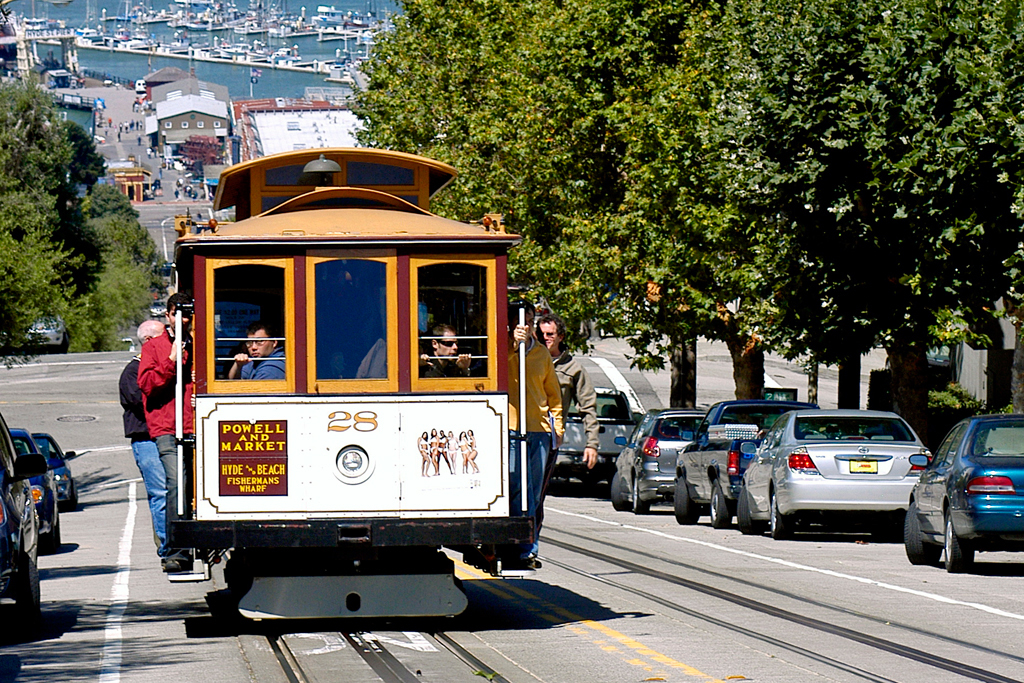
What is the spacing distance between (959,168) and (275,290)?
13.4 m

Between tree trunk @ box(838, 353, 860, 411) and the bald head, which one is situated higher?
the bald head

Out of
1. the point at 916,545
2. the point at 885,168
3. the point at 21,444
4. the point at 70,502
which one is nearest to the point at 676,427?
the point at 885,168

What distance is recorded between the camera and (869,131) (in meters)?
23.2

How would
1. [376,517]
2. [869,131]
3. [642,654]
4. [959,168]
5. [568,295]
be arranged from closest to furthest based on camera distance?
1. [642,654]
2. [376,517]
3. [959,168]
4. [869,131]
5. [568,295]

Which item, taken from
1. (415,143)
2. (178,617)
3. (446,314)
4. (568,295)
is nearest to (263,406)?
(446,314)

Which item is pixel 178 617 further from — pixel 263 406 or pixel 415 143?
pixel 415 143

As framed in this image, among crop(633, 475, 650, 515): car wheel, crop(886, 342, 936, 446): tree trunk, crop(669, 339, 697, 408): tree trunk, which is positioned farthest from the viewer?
crop(669, 339, 697, 408): tree trunk

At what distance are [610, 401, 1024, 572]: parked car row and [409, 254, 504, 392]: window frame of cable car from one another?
5907 mm

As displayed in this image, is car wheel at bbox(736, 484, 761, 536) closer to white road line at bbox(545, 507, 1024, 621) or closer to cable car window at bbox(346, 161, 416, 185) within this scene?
white road line at bbox(545, 507, 1024, 621)

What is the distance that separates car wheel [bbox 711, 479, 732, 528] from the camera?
2195 centimetres

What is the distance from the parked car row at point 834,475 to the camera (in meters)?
15.1

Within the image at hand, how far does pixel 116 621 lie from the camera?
39.9 ft

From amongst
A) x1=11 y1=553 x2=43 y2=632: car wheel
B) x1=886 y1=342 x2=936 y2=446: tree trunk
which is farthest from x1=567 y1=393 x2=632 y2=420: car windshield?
x1=11 y1=553 x2=43 y2=632: car wheel

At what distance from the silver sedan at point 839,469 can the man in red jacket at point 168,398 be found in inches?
374
